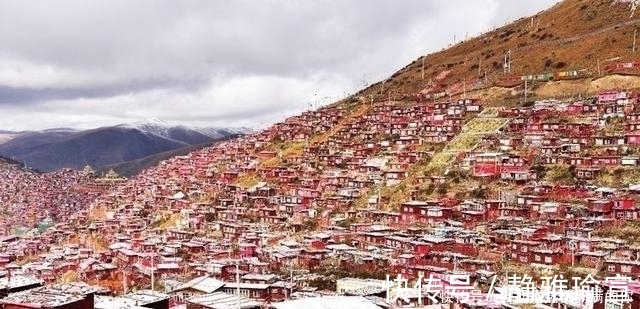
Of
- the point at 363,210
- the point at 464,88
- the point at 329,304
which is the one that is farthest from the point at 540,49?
the point at 329,304

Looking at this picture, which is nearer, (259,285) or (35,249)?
(259,285)

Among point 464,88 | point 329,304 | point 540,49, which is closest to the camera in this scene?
point 329,304

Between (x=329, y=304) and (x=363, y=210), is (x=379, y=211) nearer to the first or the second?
(x=363, y=210)

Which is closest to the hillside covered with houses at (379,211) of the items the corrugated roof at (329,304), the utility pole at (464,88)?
the corrugated roof at (329,304)

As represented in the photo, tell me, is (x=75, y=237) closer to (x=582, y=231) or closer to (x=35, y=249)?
(x=35, y=249)

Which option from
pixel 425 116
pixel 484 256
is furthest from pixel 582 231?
pixel 425 116

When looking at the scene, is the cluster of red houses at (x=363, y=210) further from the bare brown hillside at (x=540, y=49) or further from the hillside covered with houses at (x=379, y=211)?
the bare brown hillside at (x=540, y=49)

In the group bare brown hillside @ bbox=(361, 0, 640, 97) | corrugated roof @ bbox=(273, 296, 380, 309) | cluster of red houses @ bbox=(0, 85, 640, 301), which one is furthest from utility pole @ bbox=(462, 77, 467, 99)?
corrugated roof @ bbox=(273, 296, 380, 309)

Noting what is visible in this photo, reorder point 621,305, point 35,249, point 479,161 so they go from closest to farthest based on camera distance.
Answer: point 621,305, point 479,161, point 35,249

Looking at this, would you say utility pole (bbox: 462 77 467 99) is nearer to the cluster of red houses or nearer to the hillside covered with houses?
the hillside covered with houses
